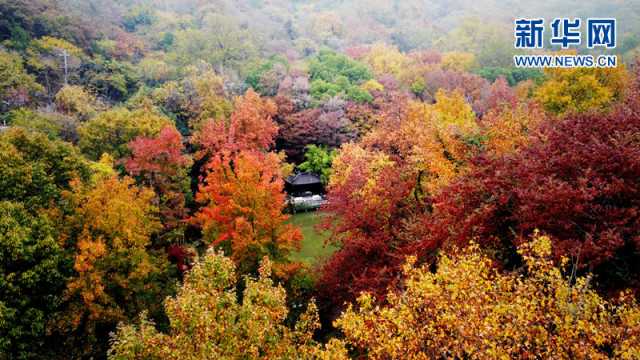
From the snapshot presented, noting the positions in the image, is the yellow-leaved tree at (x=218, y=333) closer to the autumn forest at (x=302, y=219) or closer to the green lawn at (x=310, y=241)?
the autumn forest at (x=302, y=219)

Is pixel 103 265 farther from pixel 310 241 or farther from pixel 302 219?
pixel 302 219

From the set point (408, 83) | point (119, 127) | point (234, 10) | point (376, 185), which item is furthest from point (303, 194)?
point (234, 10)

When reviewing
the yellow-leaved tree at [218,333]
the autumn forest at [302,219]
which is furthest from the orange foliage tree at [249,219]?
the yellow-leaved tree at [218,333]

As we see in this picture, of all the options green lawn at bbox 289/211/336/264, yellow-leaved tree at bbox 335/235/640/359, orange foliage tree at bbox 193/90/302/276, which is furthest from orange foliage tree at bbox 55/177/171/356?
yellow-leaved tree at bbox 335/235/640/359

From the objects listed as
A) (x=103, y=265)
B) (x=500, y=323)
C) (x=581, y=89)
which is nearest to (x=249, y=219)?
(x=103, y=265)

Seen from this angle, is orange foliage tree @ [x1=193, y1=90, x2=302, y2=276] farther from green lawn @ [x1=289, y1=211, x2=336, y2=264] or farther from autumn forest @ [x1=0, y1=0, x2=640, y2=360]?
green lawn @ [x1=289, y1=211, x2=336, y2=264]

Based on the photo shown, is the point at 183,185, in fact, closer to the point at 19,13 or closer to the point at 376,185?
the point at 376,185

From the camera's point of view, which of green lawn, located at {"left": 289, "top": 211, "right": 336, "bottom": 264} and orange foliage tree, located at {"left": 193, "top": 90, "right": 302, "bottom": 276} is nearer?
orange foliage tree, located at {"left": 193, "top": 90, "right": 302, "bottom": 276}
